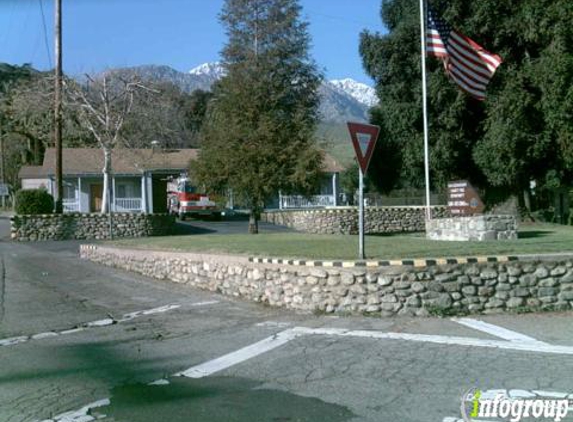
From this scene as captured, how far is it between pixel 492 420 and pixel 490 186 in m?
28.2

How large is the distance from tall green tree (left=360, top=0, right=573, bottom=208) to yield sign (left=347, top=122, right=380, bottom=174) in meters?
16.9

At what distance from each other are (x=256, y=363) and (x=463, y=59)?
53.7ft

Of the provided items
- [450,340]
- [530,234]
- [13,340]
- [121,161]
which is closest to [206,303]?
[13,340]

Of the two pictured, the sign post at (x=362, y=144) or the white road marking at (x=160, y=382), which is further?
the sign post at (x=362, y=144)

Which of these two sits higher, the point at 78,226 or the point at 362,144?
the point at 362,144

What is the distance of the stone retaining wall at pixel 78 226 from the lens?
29.4 m

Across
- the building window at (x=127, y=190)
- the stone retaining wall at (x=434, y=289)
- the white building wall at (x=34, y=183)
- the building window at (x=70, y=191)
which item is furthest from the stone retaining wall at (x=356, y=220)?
the white building wall at (x=34, y=183)

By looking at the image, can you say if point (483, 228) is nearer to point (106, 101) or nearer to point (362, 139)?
point (362, 139)

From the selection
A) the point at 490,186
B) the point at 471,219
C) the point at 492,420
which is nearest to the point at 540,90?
the point at 490,186

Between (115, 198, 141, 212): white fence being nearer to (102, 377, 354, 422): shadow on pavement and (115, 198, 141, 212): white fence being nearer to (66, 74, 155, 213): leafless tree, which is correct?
(66, 74, 155, 213): leafless tree

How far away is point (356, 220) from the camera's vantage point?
32.6 m

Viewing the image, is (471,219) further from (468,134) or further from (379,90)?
(379,90)

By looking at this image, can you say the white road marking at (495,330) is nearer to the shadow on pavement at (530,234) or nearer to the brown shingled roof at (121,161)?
the shadow on pavement at (530,234)

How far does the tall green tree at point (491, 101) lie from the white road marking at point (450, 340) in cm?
1952
